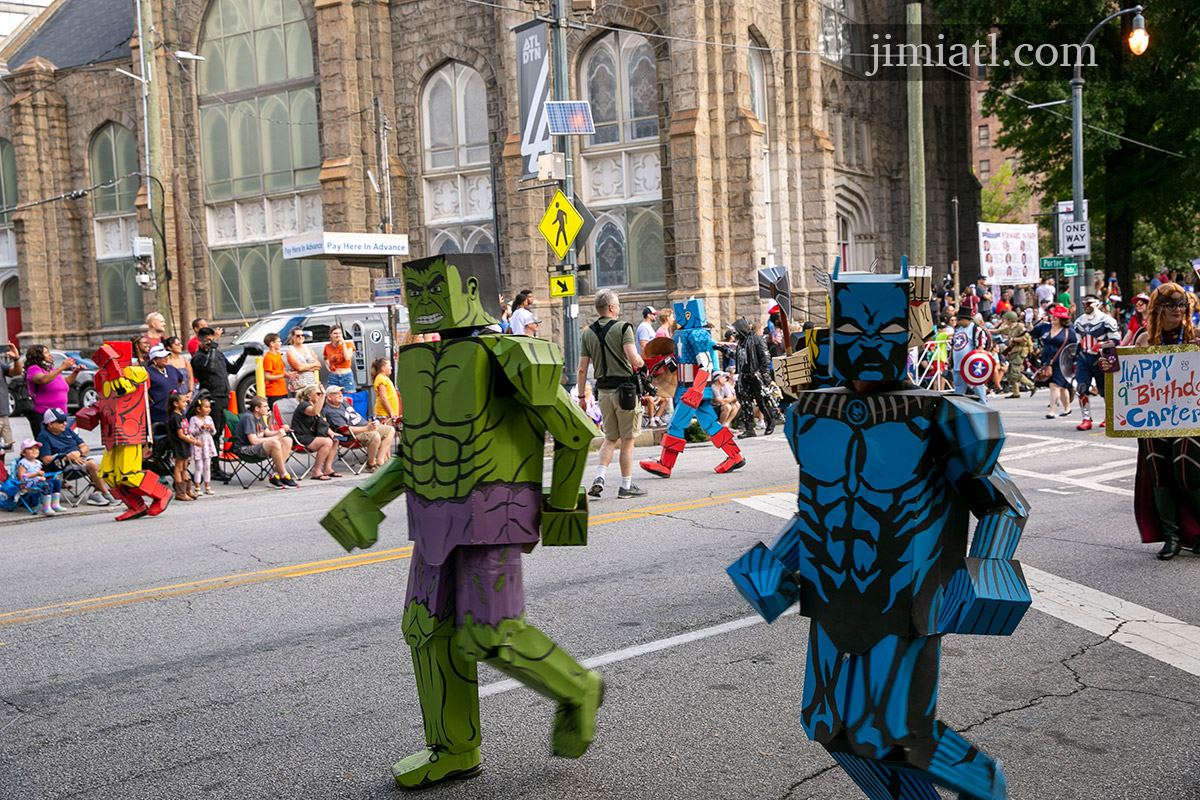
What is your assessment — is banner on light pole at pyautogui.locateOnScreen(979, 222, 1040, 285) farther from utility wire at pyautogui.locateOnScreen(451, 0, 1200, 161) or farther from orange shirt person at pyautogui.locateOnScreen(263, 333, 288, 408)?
orange shirt person at pyautogui.locateOnScreen(263, 333, 288, 408)

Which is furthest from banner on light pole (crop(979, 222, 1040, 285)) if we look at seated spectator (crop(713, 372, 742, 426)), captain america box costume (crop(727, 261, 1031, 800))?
captain america box costume (crop(727, 261, 1031, 800))

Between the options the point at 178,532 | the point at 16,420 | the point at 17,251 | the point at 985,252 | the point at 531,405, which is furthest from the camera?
the point at 17,251

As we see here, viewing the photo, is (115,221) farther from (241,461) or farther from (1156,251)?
(1156,251)

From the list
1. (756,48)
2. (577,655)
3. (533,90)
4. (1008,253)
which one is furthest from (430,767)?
(1008,253)

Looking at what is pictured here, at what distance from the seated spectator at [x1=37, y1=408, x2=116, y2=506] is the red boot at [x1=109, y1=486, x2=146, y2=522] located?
1.33 meters

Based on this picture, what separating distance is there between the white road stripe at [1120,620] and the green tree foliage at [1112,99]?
2870cm

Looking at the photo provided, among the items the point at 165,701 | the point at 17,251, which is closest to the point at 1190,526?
the point at 165,701

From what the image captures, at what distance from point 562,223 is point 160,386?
6726mm

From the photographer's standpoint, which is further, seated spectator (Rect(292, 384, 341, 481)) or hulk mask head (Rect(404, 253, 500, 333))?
seated spectator (Rect(292, 384, 341, 481))

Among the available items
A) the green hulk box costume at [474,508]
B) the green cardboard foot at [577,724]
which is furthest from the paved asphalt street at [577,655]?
the green hulk box costume at [474,508]

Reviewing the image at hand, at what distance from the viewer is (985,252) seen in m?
28.7

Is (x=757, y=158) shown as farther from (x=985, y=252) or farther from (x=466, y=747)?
(x=466, y=747)

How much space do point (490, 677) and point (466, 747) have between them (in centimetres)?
139

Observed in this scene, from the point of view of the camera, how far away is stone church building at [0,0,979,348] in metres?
26.8
